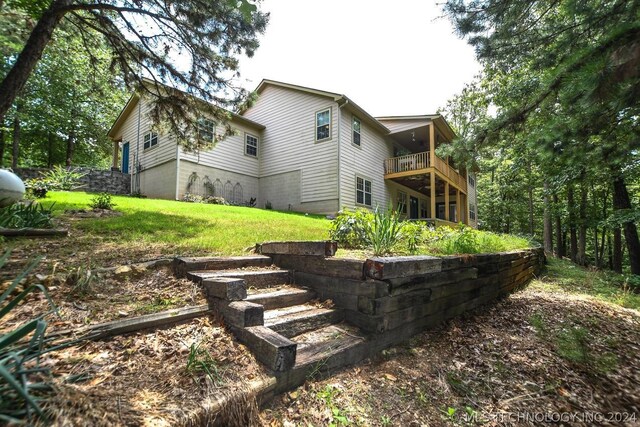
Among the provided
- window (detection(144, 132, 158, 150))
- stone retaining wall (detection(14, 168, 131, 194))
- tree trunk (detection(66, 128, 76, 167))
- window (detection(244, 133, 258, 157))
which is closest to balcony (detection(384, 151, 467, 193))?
window (detection(244, 133, 258, 157))

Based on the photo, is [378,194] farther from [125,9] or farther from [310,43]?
[125,9]

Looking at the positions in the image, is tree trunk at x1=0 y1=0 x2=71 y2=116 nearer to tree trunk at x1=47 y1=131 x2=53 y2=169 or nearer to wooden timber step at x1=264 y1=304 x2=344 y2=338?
wooden timber step at x1=264 y1=304 x2=344 y2=338

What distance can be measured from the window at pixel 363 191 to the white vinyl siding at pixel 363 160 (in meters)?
0.26

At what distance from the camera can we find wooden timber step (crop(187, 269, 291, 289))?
2.69m

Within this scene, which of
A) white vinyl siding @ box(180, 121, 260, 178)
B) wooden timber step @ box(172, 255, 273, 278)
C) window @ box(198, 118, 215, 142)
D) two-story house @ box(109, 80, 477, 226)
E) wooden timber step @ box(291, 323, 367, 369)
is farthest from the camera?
white vinyl siding @ box(180, 121, 260, 178)

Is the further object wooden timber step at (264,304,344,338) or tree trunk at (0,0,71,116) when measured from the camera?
tree trunk at (0,0,71,116)

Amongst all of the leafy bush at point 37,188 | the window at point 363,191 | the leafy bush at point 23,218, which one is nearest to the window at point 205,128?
the leafy bush at point 23,218

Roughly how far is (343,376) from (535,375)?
5.61ft

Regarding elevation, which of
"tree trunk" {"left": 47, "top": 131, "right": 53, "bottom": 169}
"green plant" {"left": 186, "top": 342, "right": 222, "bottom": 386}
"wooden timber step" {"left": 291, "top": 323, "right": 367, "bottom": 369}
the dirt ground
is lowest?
the dirt ground

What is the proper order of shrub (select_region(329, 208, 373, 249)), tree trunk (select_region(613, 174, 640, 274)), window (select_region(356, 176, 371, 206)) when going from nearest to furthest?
shrub (select_region(329, 208, 373, 249)) < tree trunk (select_region(613, 174, 640, 274)) < window (select_region(356, 176, 371, 206))

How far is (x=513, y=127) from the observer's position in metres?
4.85

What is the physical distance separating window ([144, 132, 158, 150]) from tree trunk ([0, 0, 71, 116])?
9.39 meters

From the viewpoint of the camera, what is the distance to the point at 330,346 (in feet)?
7.07

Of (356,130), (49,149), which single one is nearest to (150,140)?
(356,130)
